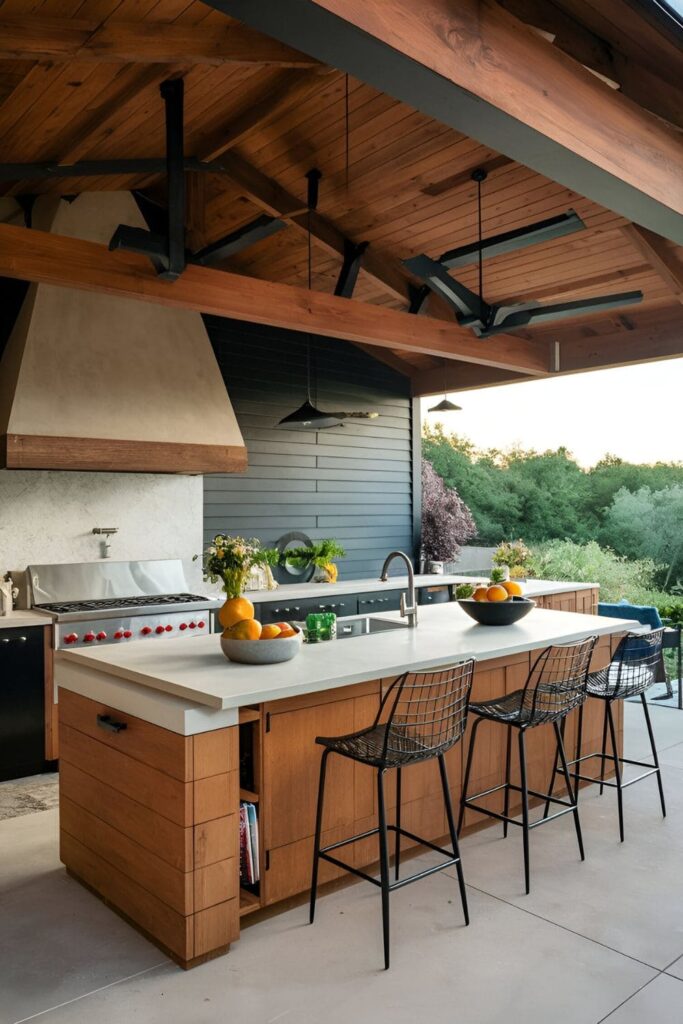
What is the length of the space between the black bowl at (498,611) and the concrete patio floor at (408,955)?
1101 millimetres

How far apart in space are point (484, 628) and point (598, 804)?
1.05m

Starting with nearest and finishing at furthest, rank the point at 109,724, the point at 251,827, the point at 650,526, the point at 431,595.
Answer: the point at 251,827 → the point at 109,724 → the point at 431,595 → the point at 650,526

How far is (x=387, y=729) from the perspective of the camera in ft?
8.45

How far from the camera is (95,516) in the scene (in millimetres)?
5383

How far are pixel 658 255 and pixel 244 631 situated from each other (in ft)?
12.5

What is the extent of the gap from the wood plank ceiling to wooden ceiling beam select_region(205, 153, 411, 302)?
0.02 metres

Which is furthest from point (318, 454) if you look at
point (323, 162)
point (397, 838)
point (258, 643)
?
point (397, 838)

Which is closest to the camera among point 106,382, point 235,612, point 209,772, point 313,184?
point 209,772

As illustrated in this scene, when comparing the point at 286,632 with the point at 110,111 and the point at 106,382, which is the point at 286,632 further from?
the point at 110,111

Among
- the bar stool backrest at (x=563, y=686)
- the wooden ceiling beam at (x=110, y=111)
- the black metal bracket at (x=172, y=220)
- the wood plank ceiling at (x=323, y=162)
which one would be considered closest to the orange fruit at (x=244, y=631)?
the bar stool backrest at (x=563, y=686)

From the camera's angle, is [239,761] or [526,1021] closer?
[526,1021]

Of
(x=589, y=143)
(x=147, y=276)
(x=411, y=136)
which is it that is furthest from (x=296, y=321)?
(x=589, y=143)

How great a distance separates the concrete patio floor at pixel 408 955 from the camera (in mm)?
2281

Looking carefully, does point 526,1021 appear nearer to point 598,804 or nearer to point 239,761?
point 239,761
